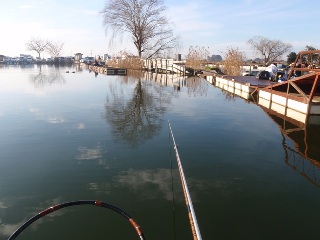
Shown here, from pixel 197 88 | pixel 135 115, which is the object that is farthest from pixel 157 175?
pixel 197 88

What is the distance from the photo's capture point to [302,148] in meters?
10.2

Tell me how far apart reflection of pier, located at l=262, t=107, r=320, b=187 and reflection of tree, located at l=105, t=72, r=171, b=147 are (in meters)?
5.32

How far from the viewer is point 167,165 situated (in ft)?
27.0

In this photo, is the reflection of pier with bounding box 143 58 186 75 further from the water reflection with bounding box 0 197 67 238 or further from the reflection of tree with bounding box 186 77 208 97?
the water reflection with bounding box 0 197 67 238

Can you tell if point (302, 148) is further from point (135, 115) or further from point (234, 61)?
point (234, 61)

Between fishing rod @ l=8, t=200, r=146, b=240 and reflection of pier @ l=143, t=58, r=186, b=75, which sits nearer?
fishing rod @ l=8, t=200, r=146, b=240

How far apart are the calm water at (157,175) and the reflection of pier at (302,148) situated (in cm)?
4

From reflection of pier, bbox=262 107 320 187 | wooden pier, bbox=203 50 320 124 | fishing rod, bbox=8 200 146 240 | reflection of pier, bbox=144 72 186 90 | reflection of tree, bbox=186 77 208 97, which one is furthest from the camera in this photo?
reflection of pier, bbox=144 72 186 90

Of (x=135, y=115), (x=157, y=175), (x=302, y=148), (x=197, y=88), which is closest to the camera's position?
(x=157, y=175)

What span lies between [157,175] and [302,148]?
6.00m

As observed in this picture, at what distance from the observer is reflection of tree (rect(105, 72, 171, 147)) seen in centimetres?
1151

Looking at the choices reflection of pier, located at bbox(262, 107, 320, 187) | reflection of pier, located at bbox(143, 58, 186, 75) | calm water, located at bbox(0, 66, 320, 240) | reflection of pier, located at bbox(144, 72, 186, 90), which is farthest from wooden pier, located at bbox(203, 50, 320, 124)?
reflection of pier, located at bbox(143, 58, 186, 75)

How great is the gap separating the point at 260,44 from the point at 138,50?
45.6 m

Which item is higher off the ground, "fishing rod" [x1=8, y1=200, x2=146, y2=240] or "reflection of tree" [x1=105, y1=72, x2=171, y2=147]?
"fishing rod" [x1=8, y1=200, x2=146, y2=240]
